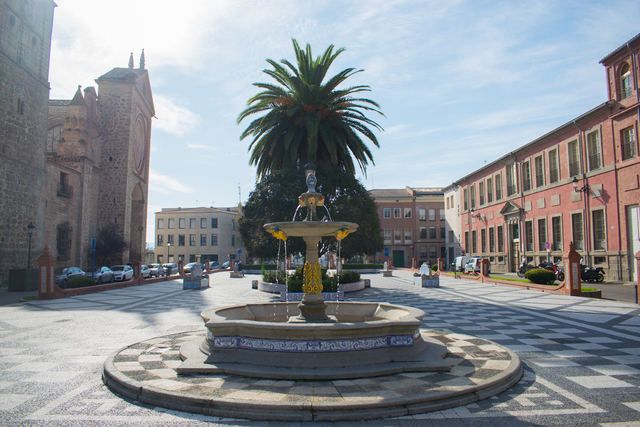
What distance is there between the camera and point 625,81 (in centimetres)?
2689

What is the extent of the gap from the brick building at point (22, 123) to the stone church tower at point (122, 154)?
43.3ft

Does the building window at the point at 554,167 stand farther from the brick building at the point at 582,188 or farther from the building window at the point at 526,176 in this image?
the building window at the point at 526,176

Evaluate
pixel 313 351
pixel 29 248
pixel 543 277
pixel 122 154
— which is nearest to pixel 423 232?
pixel 122 154

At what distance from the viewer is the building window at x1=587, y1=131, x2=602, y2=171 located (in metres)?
28.8

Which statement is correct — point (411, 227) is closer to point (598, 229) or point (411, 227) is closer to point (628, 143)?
point (598, 229)

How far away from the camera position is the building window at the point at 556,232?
33.2 m

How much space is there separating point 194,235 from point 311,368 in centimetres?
7349

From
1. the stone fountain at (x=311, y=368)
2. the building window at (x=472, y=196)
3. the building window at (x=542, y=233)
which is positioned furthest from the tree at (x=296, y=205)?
the building window at (x=472, y=196)

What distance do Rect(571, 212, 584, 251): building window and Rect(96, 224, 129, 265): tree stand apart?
3725 cm

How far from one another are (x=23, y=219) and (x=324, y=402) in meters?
30.0

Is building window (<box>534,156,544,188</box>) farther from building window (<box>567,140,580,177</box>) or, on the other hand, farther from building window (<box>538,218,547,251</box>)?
building window (<box>567,140,580,177</box>)

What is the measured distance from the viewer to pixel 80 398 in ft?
19.1

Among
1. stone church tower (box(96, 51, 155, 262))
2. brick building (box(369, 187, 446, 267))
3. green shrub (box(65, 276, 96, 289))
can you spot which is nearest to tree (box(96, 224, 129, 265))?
stone church tower (box(96, 51, 155, 262))

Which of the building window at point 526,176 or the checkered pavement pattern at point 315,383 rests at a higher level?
the building window at point 526,176
